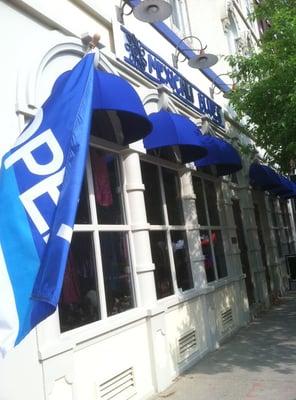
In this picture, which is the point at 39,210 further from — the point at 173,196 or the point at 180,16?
the point at 180,16

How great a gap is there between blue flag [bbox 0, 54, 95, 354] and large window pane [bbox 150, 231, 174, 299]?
3450 mm

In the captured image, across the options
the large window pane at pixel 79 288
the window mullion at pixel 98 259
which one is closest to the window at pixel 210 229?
the window mullion at pixel 98 259

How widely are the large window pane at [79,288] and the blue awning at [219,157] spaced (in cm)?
349

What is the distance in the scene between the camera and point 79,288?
5160mm

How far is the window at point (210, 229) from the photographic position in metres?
8.86

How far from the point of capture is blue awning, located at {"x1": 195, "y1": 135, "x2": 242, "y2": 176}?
27.6 ft

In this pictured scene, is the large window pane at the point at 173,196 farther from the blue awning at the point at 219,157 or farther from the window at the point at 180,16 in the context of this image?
the window at the point at 180,16

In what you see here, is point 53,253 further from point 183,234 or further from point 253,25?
point 253,25

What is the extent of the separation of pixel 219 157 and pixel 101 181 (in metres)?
3.40

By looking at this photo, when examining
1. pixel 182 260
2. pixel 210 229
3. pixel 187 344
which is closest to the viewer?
pixel 187 344

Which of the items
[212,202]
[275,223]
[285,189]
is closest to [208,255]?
[212,202]

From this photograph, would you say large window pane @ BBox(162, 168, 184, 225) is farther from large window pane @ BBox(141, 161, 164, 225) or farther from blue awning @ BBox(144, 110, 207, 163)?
blue awning @ BBox(144, 110, 207, 163)

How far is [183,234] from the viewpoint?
26.0 feet

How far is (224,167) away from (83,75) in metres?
5.67
